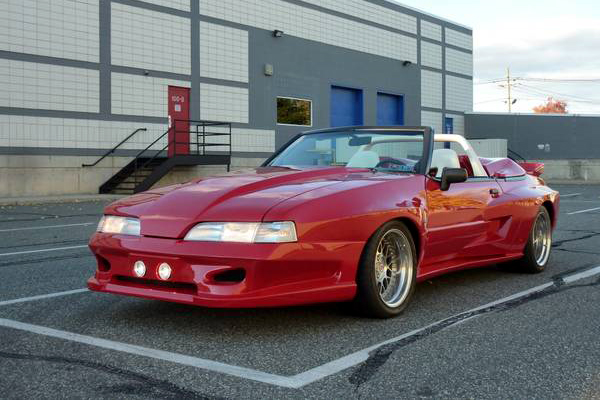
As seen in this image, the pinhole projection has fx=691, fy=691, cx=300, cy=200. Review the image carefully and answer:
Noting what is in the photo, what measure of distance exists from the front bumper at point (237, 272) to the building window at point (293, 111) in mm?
24227

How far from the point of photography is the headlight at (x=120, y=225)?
4.30 meters

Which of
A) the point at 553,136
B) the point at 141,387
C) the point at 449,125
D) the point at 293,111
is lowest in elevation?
the point at 141,387

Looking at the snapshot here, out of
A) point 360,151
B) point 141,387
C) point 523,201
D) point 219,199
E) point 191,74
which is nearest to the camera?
point 141,387

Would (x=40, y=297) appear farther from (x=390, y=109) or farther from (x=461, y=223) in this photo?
(x=390, y=109)

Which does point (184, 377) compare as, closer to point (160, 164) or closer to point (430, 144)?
point (430, 144)

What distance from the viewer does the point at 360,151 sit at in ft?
18.2

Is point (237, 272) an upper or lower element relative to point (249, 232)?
lower

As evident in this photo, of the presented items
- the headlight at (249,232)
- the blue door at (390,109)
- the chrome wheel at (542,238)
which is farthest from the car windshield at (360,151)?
the blue door at (390,109)

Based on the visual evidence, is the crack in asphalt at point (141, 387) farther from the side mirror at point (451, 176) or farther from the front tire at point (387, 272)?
the side mirror at point (451, 176)

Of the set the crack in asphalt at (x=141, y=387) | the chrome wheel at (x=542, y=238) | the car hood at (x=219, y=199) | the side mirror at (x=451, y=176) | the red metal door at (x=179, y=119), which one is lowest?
the crack in asphalt at (x=141, y=387)

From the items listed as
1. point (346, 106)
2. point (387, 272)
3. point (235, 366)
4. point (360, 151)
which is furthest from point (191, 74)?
point (235, 366)

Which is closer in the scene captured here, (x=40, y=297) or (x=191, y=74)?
(x=40, y=297)

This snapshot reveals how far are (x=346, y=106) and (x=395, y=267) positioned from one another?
27.4 meters

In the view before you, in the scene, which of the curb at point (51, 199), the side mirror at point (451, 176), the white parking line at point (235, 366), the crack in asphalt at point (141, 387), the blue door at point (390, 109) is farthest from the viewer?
the blue door at point (390, 109)
